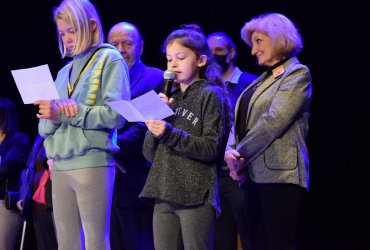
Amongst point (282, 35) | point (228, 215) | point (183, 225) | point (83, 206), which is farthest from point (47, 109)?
point (228, 215)

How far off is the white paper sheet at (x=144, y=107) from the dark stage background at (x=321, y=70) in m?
2.40

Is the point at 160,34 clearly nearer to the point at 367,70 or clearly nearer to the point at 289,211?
the point at 367,70

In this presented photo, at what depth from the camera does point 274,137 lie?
250cm

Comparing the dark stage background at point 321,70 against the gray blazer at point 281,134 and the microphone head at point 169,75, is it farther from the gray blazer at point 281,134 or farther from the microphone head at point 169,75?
the microphone head at point 169,75

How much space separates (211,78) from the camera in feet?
7.98

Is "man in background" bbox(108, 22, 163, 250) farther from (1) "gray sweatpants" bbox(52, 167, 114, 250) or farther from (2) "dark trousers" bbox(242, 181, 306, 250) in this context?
(2) "dark trousers" bbox(242, 181, 306, 250)

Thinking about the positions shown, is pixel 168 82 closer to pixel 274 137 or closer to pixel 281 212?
pixel 274 137

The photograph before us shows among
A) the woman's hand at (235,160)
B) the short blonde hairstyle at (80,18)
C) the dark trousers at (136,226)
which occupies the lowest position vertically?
the dark trousers at (136,226)

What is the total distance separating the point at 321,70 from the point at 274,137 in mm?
Result: 1996

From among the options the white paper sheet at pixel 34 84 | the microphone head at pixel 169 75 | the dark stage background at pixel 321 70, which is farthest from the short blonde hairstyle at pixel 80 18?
the dark stage background at pixel 321 70

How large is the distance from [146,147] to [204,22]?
2354mm

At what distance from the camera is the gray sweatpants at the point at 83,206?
92.0 inches

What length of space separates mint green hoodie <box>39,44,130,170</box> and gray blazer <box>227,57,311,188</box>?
59cm

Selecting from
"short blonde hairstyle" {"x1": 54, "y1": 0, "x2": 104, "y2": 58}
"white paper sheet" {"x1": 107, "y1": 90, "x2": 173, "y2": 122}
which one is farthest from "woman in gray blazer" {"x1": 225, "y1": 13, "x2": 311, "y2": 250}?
"short blonde hairstyle" {"x1": 54, "y1": 0, "x2": 104, "y2": 58}
